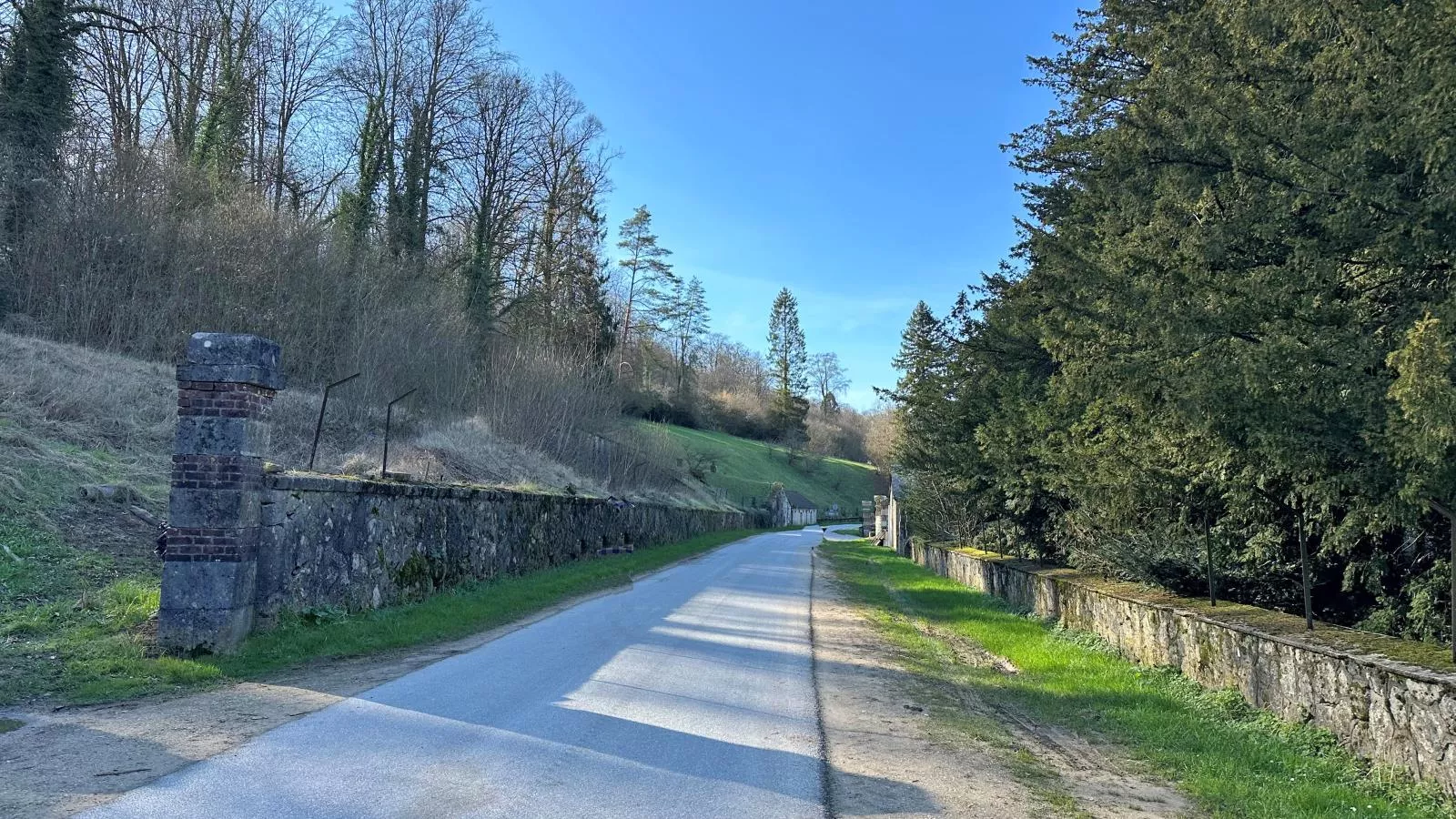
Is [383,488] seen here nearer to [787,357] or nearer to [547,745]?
[547,745]

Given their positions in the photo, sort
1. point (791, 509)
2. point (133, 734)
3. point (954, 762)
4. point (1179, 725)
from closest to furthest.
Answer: point (133, 734) → point (954, 762) → point (1179, 725) → point (791, 509)

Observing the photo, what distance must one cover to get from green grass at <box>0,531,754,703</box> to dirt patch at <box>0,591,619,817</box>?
41cm

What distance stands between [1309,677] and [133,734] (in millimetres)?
8067

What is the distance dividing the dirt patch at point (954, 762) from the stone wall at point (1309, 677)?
1.39 m

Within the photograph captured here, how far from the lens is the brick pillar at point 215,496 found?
25.6 ft

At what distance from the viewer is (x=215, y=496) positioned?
26.5 feet

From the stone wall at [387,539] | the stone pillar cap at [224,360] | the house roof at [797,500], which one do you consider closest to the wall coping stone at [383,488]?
the stone wall at [387,539]

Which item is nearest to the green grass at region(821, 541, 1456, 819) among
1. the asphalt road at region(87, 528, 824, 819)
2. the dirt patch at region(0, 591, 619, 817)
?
the asphalt road at region(87, 528, 824, 819)

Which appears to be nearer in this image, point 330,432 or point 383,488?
point 383,488

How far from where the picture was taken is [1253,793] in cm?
518

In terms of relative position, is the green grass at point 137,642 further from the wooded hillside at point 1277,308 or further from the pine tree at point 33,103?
the pine tree at point 33,103

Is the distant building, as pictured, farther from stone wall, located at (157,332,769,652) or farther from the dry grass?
stone wall, located at (157,332,769,652)

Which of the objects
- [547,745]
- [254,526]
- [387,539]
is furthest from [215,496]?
[547,745]

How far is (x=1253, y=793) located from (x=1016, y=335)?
29.7 feet
